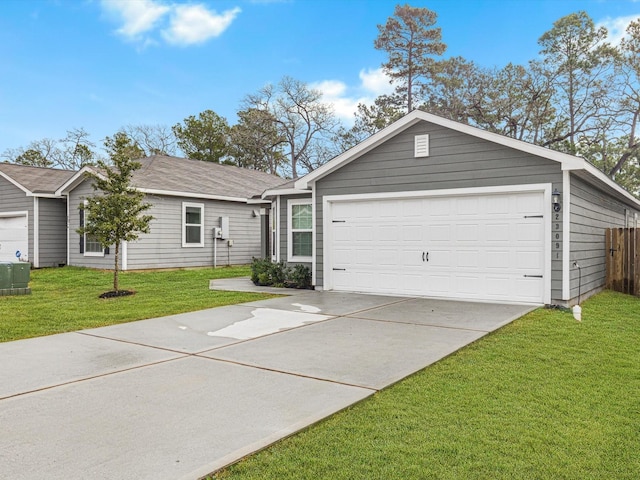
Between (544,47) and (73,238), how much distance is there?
24.9 m

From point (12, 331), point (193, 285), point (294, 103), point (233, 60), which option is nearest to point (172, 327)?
point (12, 331)

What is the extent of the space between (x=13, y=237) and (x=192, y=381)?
16.3m

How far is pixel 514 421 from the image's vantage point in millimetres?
3357

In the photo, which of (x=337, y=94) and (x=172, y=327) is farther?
(x=337, y=94)

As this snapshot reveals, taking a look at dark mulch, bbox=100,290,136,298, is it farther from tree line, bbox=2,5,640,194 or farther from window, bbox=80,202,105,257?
tree line, bbox=2,5,640,194

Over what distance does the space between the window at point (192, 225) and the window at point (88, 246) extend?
8.45 feet

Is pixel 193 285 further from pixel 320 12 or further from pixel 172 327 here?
pixel 320 12

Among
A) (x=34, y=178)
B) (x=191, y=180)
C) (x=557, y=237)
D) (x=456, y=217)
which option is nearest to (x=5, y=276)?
(x=191, y=180)

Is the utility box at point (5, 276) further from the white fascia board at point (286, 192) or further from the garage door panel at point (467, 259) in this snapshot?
the garage door panel at point (467, 259)

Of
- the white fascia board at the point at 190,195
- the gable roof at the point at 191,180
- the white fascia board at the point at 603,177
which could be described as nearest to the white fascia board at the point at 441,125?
the white fascia board at the point at 603,177

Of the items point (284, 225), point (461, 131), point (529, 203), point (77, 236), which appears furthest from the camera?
point (77, 236)

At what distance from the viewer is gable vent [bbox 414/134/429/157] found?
945cm

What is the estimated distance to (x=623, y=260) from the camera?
11.1 meters

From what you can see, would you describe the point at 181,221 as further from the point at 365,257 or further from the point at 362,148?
the point at 362,148
